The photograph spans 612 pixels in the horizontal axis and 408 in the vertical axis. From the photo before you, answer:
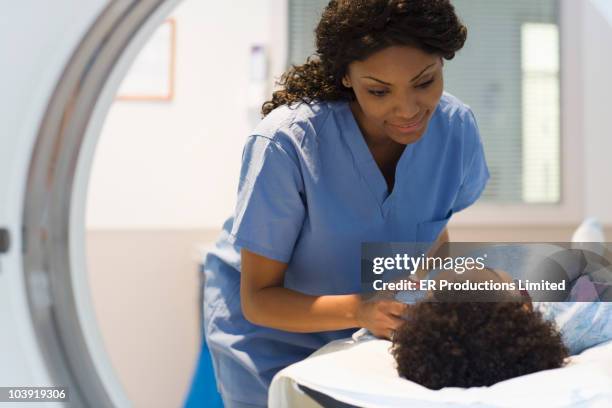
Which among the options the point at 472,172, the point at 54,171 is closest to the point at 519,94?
the point at 472,172

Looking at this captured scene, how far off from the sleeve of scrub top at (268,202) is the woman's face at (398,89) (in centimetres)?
13

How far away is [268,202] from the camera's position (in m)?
0.92

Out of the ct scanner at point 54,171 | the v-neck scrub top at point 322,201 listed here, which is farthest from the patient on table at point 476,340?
the ct scanner at point 54,171

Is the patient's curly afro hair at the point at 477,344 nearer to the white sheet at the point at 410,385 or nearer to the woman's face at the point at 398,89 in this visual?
the white sheet at the point at 410,385

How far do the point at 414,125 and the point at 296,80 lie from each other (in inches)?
7.4

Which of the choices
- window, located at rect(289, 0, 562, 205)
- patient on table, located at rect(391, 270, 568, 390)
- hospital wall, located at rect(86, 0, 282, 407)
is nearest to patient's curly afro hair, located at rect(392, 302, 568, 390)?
patient on table, located at rect(391, 270, 568, 390)

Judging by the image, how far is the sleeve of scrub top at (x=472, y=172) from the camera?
1.04 m

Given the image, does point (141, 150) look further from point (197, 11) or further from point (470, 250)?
point (470, 250)

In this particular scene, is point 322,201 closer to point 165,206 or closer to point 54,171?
point 54,171

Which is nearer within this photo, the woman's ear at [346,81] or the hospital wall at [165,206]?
the woman's ear at [346,81]

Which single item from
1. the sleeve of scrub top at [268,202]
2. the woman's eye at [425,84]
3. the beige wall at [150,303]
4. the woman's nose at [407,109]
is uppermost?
the woman's eye at [425,84]

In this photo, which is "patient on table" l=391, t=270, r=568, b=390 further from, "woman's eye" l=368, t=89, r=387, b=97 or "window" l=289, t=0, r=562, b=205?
"window" l=289, t=0, r=562, b=205

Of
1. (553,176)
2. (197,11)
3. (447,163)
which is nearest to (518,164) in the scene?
(553,176)

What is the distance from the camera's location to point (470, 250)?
→ 0.86 m
